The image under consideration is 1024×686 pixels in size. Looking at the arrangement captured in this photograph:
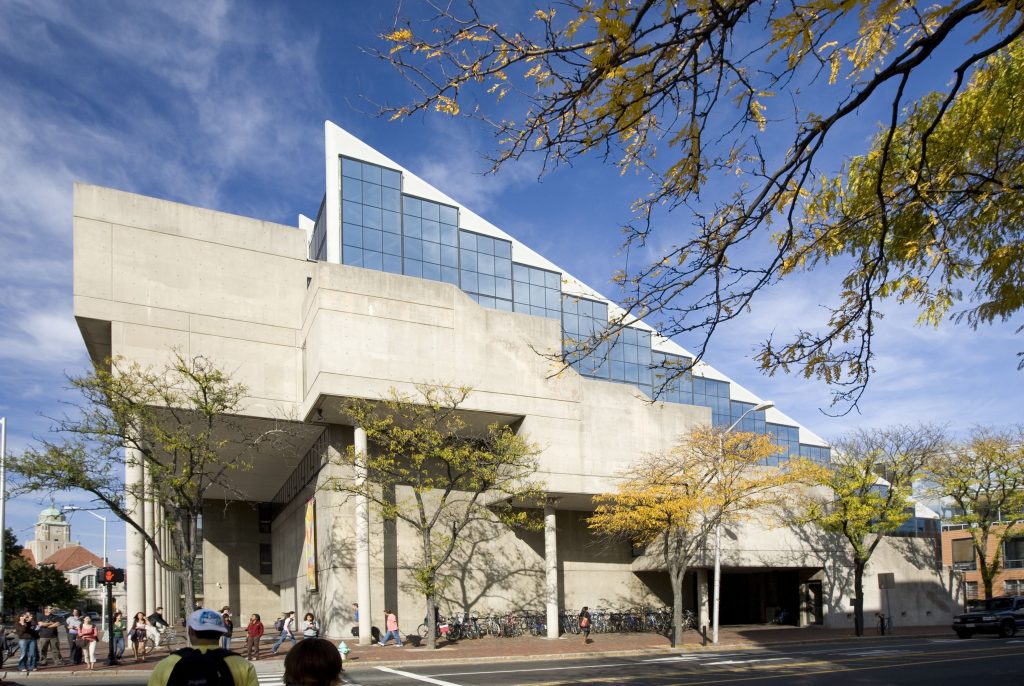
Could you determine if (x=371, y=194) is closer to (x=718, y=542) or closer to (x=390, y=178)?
(x=390, y=178)

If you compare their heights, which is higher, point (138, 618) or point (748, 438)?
point (748, 438)

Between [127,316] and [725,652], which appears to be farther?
[127,316]

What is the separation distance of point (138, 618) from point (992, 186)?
2799cm

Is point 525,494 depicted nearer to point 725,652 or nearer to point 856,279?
point 725,652

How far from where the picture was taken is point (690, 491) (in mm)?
35094

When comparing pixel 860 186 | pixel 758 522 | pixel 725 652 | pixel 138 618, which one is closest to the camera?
pixel 860 186

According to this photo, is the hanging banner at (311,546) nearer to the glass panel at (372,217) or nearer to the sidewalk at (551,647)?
the sidewalk at (551,647)

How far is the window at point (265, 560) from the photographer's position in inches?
2296

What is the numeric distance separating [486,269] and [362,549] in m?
17.3

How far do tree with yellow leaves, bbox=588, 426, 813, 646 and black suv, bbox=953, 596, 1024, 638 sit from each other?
898cm

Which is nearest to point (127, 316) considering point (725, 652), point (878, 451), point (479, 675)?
point (479, 675)

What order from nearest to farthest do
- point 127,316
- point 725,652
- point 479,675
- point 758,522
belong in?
point 479,675 < point 725,652 < point 127,316 < point 758,522

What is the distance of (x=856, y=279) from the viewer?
336 inches

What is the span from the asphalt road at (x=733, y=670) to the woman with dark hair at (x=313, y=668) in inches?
595
